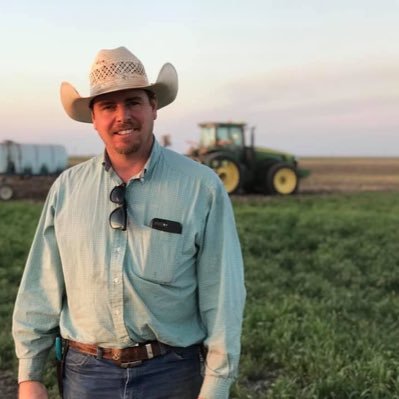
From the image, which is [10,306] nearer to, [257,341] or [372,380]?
[257,341]

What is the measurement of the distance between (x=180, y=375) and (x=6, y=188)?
18705 millimetres

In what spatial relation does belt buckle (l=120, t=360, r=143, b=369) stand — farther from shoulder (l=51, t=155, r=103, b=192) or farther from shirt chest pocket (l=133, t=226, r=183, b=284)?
shoulder (l=51, t=155, r=103, b=192)

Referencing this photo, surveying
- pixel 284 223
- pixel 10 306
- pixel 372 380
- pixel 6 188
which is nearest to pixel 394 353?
pixel 372 380

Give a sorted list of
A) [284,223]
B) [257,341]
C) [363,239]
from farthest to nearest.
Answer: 1. [284,223]
2. [363,239]
3. [257,341]

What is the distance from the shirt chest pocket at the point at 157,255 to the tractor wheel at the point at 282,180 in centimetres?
1798

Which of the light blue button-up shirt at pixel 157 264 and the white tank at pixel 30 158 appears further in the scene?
the white tank at pixel 30 158

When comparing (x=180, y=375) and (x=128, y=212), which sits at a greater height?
(x=128, y=212)

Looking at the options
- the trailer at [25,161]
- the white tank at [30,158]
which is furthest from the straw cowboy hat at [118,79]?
the white tank at [30,158]

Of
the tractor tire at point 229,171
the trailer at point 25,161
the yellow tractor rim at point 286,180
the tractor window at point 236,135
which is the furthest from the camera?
the trailer at point 25,161

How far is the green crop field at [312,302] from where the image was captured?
4371 mm

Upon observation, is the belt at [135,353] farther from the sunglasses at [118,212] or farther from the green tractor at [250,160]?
the green tractor at [250,160]

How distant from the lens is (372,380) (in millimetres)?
4230

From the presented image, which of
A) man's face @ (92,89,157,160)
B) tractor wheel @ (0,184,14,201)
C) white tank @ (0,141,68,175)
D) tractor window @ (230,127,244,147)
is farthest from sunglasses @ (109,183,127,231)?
white tank @ (0,141,68,175)

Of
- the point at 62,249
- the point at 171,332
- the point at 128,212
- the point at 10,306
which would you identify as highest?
the point at 128,212
